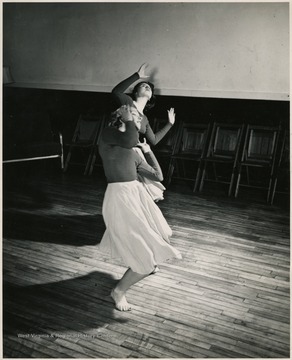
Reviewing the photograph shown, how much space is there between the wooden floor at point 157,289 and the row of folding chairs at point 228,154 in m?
0.86

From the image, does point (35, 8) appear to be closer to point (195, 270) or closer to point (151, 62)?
point (151, 62)

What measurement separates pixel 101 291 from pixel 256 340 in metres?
1.28

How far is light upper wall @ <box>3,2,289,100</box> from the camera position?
5.57m

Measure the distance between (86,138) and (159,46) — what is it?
7.13ft

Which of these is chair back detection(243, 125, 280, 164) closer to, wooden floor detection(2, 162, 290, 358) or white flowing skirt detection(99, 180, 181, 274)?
wooden floor detection(2, 162, 290, 358)

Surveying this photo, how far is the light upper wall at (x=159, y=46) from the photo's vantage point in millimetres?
5574

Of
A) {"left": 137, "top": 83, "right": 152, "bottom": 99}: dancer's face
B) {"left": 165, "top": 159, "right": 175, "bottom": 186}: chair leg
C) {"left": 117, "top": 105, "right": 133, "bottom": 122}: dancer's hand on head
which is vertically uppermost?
{"left": 137, "top": 83, "right": 152, "bottom": 99}: dancer's face

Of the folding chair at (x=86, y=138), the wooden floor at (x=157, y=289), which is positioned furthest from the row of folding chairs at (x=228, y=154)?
the folding chair at (x=86, y=138)

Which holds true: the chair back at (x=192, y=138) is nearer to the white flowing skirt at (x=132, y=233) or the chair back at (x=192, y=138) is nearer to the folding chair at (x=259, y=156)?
the folding chair at (x=259, y=156)

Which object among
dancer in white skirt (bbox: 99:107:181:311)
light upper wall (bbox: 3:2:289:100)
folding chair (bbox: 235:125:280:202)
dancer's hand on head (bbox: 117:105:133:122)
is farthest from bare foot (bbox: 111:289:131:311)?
light upper wall (bbox: 3:2:289:100)

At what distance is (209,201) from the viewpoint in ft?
18.0

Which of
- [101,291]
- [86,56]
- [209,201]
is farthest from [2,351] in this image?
[86,56]

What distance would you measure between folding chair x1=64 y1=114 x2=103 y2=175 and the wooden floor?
1784 mm

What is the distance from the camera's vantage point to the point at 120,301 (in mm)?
2809
